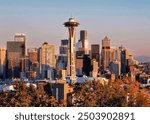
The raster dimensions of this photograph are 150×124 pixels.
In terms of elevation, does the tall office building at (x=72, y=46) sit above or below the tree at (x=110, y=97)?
above

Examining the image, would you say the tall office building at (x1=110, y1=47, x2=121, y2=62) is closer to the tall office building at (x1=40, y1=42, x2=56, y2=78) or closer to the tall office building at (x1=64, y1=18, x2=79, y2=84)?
the tall office building at (x1=40, y1=42, x2=56, y2=78)

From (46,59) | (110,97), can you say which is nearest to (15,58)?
(46,59)

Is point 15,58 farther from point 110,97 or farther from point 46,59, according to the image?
point 110,97

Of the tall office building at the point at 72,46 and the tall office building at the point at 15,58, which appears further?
the tall office building at the point at 72,46

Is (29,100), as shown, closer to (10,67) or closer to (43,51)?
(10,67)

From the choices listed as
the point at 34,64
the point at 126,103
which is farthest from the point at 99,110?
the point at 34,64

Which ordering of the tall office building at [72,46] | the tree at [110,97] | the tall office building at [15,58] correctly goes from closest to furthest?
the tree at [110,97]
the tall office building at [15,58]
the tall office building at [72,46]

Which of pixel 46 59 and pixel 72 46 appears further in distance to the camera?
pixel 72 46

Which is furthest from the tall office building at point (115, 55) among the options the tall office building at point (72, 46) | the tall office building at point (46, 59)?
the tall office building at point (72, 46)

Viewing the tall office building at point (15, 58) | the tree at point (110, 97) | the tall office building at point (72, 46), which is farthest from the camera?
the tall office building at point (72, 46)

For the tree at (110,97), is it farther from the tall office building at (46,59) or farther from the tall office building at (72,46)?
the tall office building at (72,46)

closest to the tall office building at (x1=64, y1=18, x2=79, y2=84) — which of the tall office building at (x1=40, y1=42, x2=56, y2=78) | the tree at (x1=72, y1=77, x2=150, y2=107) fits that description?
the tall office building at (x1=40, y1=42, x2=56, y2=78)
